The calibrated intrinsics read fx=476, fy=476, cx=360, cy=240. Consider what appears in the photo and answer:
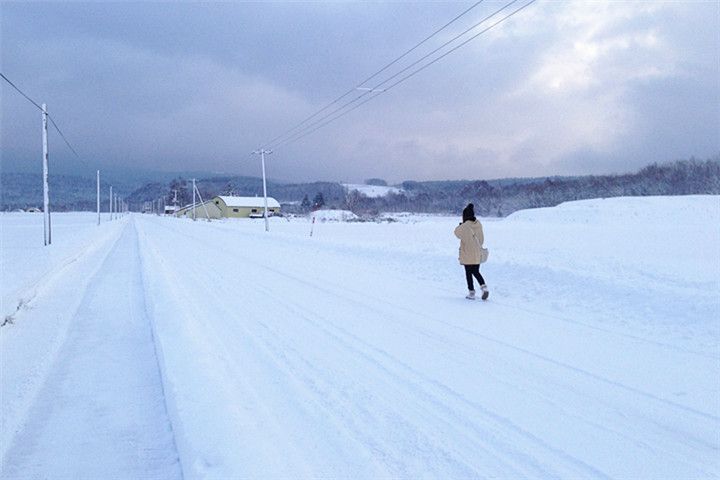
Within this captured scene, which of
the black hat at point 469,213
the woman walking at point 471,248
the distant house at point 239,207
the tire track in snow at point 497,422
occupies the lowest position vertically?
the tire track in snow at point 497,422

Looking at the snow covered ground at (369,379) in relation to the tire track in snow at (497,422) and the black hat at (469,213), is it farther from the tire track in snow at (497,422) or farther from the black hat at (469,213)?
the black hat at (469,213)

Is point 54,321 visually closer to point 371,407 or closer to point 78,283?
point 78,283

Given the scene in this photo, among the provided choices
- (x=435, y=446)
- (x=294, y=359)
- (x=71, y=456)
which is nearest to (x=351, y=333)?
(x=294, y=359)

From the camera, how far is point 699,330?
7.28 meters

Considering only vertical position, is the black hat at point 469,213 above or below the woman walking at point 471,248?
above

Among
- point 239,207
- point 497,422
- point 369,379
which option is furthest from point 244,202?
point 497,422

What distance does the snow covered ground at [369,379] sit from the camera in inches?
142

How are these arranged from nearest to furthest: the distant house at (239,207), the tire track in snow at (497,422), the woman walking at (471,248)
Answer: the tire track in snow at (497,422), the woman walking at (471,248), the distant house at (239,207)

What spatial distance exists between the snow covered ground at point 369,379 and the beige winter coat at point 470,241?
36.0 inches

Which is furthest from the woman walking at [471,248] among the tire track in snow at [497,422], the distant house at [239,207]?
the distant house at [239,207]

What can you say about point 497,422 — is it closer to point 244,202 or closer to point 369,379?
point 369,379

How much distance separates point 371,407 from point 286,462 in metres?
1.16

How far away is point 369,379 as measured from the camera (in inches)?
203

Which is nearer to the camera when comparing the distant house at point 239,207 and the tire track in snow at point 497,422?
the tire track in snow at point 497,422
